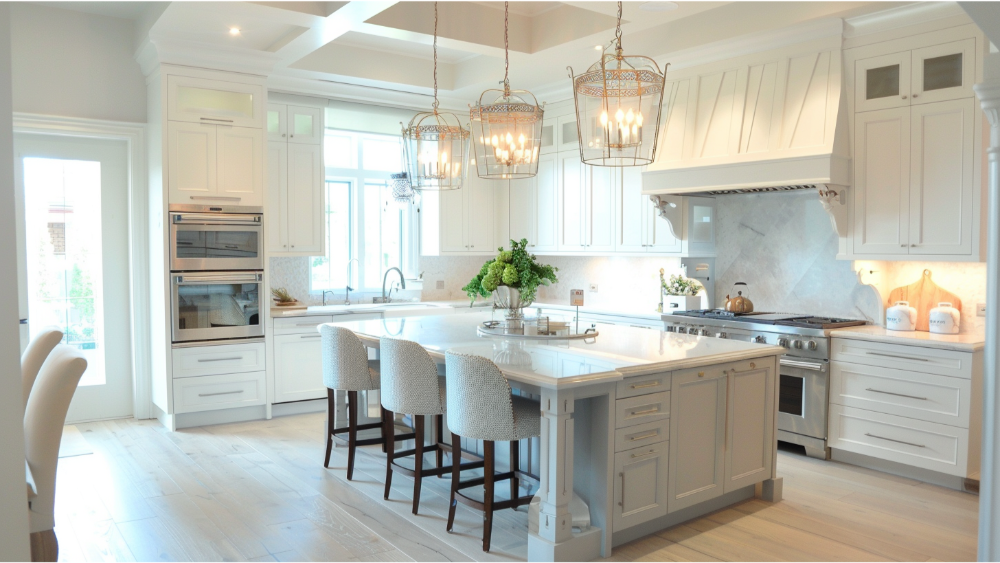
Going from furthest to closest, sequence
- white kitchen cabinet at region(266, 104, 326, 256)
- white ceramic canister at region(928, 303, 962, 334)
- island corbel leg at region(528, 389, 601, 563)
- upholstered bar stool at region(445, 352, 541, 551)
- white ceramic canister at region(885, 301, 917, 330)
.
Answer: white kitchen cabinet at region(266, 104, 326, 256) → white ceramic canister at region(885, 301, 917, 330) → white ceramic canister at region(928, 303, 962, 334) → upholstered bar stool at region(445, 352, 541, 551) → island corbel leg at region(528, 389, 601, 563)

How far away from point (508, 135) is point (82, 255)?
392 cm

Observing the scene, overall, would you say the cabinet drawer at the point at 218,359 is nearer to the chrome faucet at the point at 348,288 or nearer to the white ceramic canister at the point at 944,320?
the chrome faucet at the point at 348,288

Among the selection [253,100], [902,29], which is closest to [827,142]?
[902,29]

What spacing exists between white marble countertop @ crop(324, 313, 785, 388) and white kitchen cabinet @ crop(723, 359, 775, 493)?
0.39 ft

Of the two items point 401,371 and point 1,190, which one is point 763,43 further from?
point 1,190

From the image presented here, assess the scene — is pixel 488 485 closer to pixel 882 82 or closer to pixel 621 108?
pixel 621 108

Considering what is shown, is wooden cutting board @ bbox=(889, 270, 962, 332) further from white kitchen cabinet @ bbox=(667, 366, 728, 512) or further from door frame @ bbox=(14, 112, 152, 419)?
door frame @ bbox=(14, 112, 152, 419)

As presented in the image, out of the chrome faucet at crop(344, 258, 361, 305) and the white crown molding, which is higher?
the white crown molding

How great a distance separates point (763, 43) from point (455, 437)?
3494 millimetres

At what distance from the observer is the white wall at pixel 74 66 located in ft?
16.9

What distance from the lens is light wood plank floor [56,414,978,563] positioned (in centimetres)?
322

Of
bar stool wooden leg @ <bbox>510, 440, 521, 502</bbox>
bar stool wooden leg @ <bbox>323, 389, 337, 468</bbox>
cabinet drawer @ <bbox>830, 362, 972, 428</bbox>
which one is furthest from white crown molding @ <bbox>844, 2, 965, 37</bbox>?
bar stool wooden leg @ <bbox>323, 389, 337, 468</bbox>

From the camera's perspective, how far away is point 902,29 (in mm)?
4355

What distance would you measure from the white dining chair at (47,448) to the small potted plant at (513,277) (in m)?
2.20
